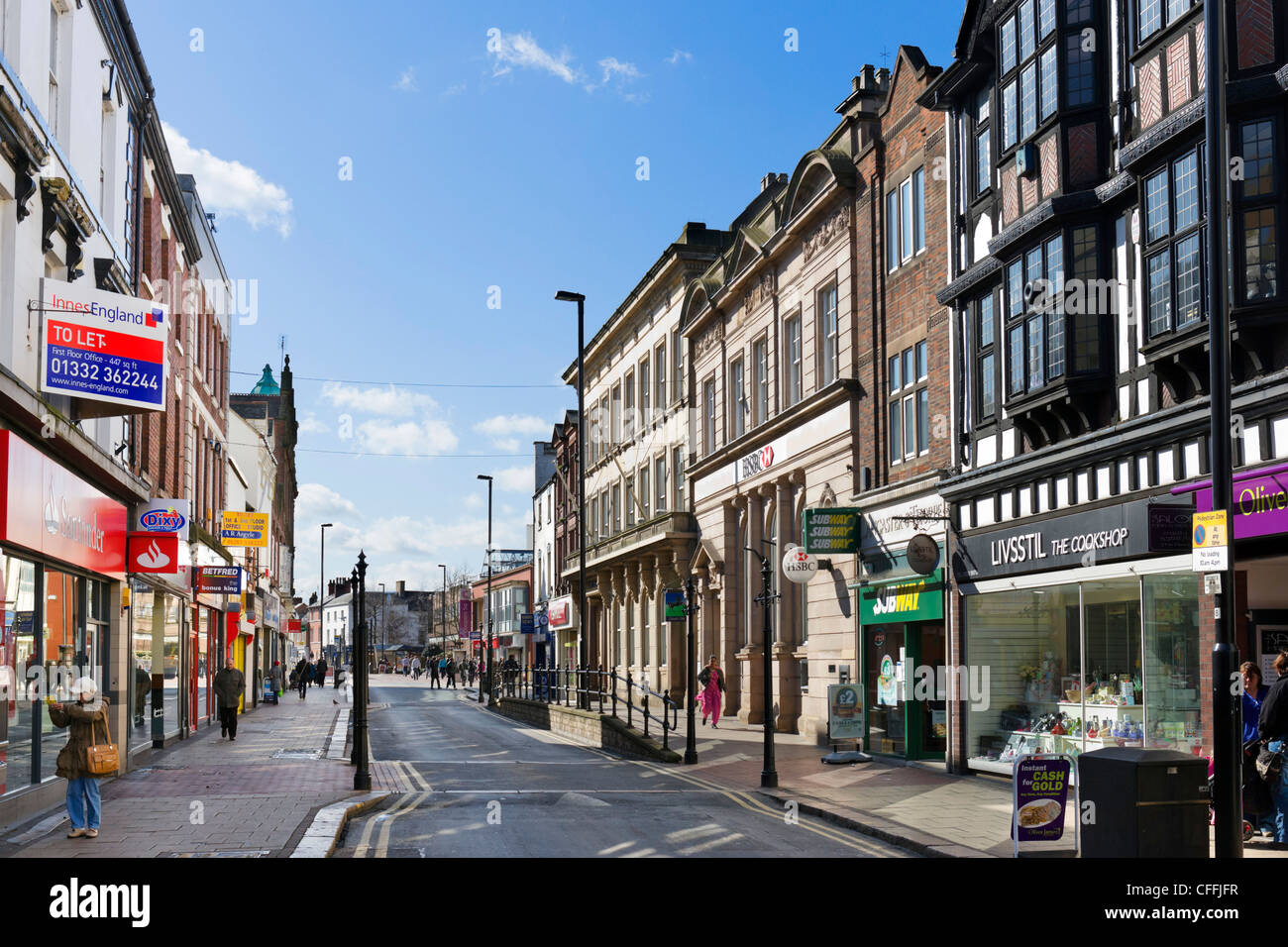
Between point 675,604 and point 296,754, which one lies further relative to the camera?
point 675,604

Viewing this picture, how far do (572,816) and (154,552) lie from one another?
31.9 ft

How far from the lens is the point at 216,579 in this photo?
97.2 feet

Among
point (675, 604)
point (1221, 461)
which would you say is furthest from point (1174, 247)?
point (675, 604)

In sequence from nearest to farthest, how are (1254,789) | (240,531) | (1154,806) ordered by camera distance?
(1154,806), (1254,789), (240,531)

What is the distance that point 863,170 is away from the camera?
2620cm

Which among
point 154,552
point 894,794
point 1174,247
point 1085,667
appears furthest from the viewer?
point 154,552

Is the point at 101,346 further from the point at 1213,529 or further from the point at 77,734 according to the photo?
the point at 1213,529

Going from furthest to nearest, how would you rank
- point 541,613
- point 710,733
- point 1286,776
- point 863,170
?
point 541,613 → point 710,733 → point 863,170 → point 1286,776

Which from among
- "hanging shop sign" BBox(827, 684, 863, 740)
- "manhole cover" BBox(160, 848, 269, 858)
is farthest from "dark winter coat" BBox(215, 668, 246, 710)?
"manhole cover" BBox(160, 848, 269, 858)

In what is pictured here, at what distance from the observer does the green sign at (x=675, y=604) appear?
36.2 meters

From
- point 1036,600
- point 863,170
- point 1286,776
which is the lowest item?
point 1286,776

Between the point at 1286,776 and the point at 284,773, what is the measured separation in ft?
47.5
